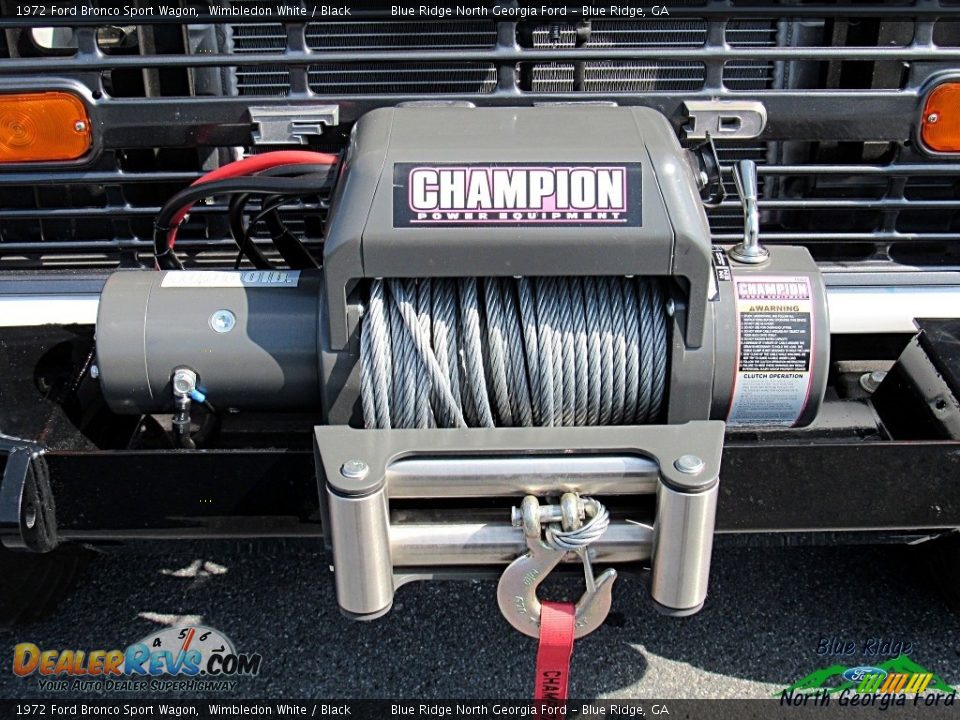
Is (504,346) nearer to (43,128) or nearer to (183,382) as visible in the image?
(183,382)

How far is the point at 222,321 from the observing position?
1665 millimetres

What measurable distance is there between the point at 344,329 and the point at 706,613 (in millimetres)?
1247

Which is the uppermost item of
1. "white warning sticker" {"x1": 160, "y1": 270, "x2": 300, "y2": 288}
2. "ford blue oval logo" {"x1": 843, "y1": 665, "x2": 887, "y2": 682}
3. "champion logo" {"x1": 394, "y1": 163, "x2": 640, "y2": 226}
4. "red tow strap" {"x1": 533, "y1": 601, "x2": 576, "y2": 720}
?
"champion logo" {"x1": 394, "y1": 163, "x2": 640, "y2": 226}

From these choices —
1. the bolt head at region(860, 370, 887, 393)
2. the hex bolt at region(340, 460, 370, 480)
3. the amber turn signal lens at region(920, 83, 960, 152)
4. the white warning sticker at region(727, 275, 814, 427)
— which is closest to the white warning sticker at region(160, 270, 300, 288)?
the hex bolt at region(340, 460, 370, 480)

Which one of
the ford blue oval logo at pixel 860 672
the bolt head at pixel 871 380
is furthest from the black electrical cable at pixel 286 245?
the ford blue oval logo at pixel 860 672

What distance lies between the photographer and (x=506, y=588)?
152cm

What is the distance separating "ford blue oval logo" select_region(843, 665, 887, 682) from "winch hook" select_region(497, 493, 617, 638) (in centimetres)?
85

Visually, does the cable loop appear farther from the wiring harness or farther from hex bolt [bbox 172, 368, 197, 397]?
the wiring harness

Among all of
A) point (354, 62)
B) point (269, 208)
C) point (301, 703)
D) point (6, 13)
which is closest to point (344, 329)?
point (269, 208)

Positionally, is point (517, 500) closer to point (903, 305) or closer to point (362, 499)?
point (362, 499)

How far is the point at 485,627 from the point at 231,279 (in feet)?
3.38
